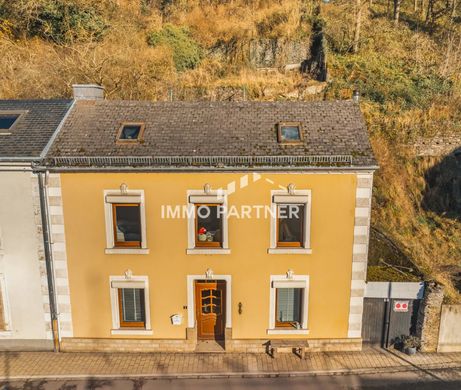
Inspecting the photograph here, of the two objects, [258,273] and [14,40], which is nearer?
[258,273]

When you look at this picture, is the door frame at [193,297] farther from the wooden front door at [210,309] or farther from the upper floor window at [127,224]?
the upper floor window at [127,224]

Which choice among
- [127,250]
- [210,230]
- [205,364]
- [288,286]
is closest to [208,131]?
[210,230]

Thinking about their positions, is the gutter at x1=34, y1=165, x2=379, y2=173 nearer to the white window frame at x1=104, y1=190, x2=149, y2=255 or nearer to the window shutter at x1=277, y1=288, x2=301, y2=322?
the white window frame at x1=104, y1=190, x2=149, y2=255

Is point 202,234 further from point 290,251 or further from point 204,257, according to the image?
point 290,251

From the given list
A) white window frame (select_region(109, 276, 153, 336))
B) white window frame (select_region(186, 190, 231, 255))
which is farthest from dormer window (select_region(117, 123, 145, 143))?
white window frame (select_region(109, 276, 153, 336))

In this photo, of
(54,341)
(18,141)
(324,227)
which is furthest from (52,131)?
(324,227)

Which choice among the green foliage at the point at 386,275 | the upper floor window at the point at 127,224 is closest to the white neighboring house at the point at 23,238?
the upper floor window at the point at 127,224

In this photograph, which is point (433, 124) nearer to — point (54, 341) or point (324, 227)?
point (324, 227)
